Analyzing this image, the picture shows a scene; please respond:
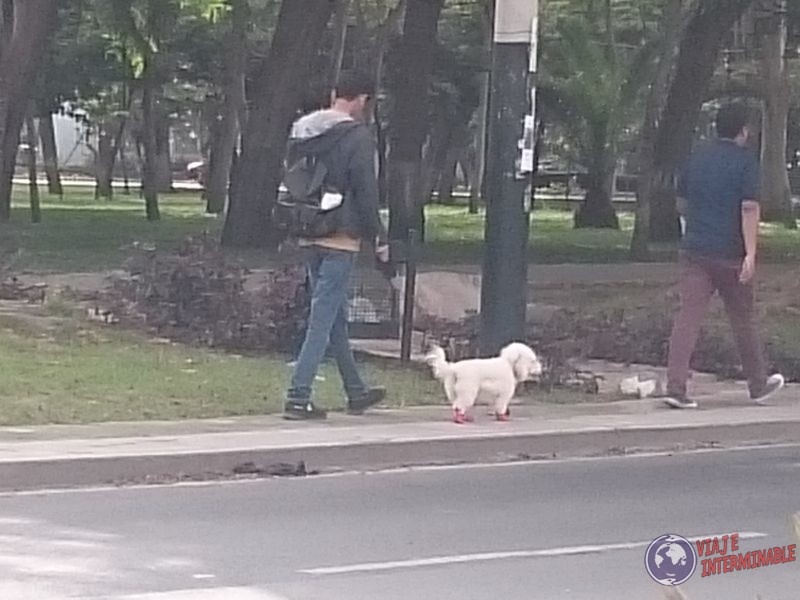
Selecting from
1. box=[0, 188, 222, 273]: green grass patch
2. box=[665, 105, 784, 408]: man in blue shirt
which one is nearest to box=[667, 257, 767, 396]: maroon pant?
Answer: box=[665, 105, 784, 408]: man in blue shirt

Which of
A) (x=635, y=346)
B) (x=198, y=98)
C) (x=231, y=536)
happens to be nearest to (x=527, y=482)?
(x=231, y=536)

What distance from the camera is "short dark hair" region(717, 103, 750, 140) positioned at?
13.1 metres

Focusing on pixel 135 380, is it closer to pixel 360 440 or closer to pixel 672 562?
pixel 360 440

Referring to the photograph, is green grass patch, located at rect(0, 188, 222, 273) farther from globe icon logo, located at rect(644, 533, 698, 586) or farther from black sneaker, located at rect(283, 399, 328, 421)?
globe icon logo, located at rect(644, 533, 698, 586)

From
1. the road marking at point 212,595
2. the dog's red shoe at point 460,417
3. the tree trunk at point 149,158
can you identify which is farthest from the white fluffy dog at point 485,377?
the tree trunk at point 149,158

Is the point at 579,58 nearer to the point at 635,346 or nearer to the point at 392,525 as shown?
the point at 635,346

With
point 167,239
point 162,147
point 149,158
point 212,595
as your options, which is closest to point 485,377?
point 212,595

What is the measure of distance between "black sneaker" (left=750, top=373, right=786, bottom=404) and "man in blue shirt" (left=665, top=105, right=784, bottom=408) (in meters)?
0.45

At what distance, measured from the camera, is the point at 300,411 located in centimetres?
1197

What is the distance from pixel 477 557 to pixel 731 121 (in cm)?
559

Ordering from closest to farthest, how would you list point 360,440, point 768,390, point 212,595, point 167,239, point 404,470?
point 212,595 < point 404,470 < point 360,440 < point 768,390 < point 167,239

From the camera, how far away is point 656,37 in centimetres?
4534

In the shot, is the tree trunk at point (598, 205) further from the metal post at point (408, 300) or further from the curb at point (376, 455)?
the curb at point (376, 455)

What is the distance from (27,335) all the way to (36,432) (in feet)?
13.6
